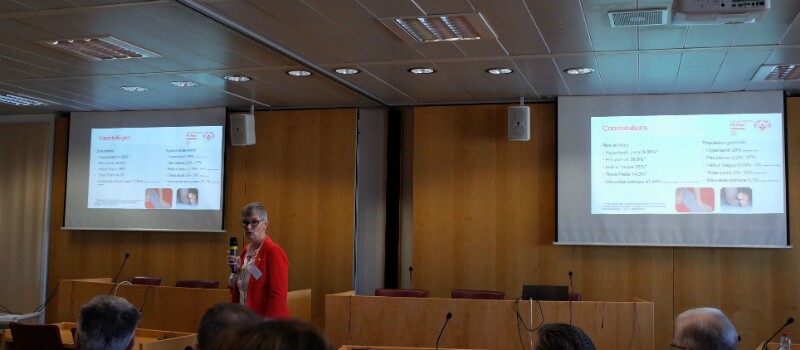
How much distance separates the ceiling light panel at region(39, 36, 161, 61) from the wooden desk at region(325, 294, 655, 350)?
114 inches

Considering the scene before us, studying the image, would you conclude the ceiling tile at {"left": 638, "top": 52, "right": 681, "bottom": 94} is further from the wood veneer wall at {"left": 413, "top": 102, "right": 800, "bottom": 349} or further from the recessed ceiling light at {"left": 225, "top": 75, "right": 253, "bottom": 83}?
the recessed ceiling light at {"left": 225, "top": 75, "right": 253, "bottom": 83}

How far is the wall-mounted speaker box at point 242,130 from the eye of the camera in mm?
9898

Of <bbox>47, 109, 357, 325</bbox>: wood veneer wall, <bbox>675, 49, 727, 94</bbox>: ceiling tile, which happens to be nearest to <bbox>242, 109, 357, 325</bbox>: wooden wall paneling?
<bbox>47, 109, 357, 325</bbox>: wood veneer wall

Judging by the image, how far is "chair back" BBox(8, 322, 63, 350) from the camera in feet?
19.4

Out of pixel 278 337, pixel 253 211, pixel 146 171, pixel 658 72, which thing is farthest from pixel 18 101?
pixel 278 337

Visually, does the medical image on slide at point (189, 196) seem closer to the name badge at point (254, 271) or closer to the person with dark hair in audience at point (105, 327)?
the name badge at point (254, 271)

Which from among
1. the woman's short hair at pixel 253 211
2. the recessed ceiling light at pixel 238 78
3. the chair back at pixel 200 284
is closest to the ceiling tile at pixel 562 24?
the woman's short hair at pixel 253 211

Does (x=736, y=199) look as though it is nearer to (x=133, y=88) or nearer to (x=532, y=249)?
(x=532, y=249)

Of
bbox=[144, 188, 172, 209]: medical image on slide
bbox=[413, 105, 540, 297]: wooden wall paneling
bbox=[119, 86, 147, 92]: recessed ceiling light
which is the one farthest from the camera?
bbox=[144, 188, 172, 209]: medical image on slide

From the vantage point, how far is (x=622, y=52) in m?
7.14

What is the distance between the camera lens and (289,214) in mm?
10602

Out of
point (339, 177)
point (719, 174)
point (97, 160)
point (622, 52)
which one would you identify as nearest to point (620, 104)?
point (719, 174)

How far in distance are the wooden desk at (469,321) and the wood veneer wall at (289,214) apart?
2.94m

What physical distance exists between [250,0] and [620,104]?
5144mm
